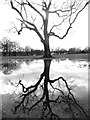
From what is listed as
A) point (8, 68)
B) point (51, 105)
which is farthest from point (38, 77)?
point (8, 68)

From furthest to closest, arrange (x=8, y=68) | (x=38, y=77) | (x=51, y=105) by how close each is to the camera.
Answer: (x=8, y=68) < (x=38, y=77) < (x=51, y=105)

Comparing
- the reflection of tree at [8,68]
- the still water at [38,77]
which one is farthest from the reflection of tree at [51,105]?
the reflection of tree at [8,68]

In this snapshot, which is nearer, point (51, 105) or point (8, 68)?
point (51, 105)

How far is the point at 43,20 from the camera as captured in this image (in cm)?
1906

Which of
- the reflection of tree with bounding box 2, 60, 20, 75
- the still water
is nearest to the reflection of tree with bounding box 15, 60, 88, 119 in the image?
the still water

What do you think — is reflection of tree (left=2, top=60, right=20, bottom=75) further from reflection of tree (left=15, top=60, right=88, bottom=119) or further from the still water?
reflection of tree (left=15, top=60, right=88, bottom=119)

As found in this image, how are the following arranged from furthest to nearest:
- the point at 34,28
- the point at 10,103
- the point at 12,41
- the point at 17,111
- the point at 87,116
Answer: the point at 12,41 < the point at 34,28 < the point at 10,103 < the point at 17,111 < the point at 87,116

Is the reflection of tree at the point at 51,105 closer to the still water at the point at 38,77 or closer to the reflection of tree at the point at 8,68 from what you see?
the still water at the point at 38,77

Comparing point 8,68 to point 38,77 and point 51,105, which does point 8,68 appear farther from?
point 51,105

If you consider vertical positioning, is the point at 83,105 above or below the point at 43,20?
below

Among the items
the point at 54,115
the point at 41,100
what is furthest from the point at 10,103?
the point at 54,115

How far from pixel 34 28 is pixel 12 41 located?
41857 millimetres

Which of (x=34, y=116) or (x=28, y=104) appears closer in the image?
(x=34, y=116)

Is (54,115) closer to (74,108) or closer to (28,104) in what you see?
(74,108)
